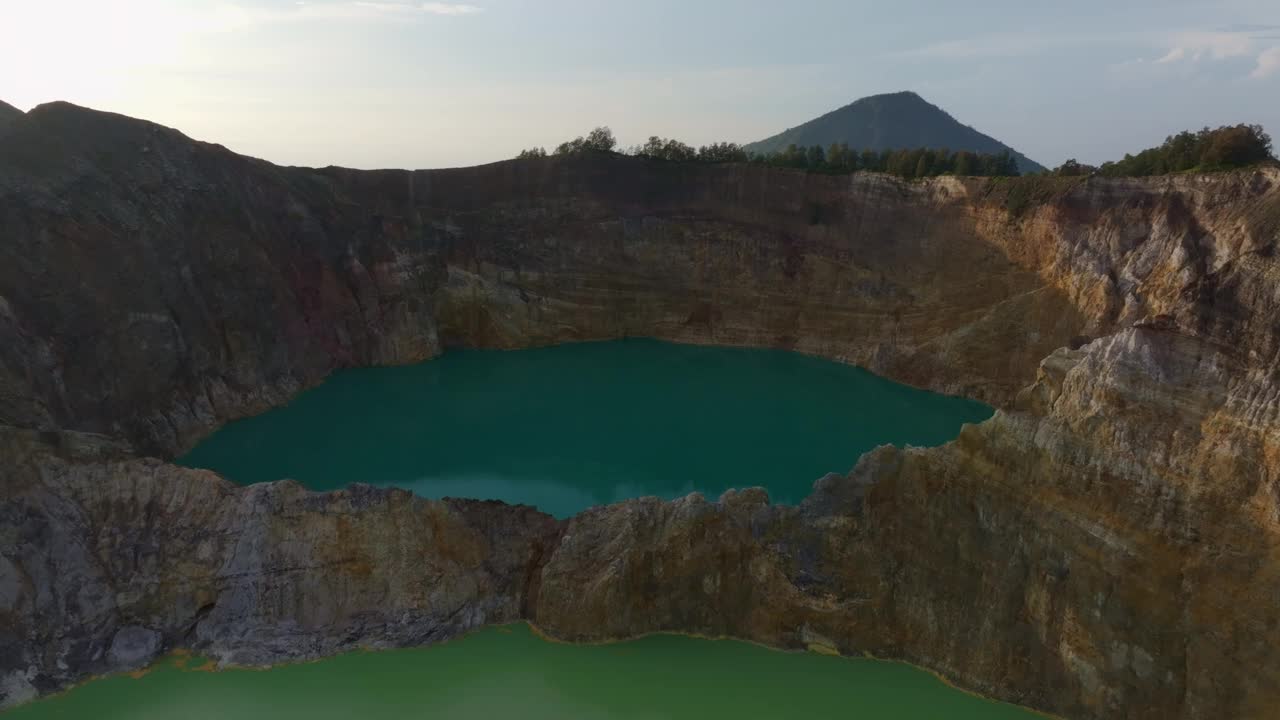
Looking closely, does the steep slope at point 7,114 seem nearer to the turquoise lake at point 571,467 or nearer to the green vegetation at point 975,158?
the turquoise lake at point 571,467

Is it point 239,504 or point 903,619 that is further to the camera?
point 239,504

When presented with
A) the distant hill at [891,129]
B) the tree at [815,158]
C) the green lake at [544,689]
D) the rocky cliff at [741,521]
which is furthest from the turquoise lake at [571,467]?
the distant hill at [891,129]

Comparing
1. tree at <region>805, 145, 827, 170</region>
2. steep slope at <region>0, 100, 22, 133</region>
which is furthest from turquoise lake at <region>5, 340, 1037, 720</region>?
steep slope at <region>0, 100, 22, 133</region>

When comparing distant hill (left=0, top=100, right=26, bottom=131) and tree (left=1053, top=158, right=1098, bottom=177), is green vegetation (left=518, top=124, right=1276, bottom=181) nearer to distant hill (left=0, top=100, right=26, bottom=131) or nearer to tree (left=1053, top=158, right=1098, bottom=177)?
tree (left=1053, top=158, right=1098, bottom=177)

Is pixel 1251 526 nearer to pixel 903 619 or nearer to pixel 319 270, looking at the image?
pixel 903 619

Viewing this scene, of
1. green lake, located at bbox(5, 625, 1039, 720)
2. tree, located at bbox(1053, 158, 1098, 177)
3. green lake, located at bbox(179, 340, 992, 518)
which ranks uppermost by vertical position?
tree, located at bbox(1053, 158, 1098, 177)

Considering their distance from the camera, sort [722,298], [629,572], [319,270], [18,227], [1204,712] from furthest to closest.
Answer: [722,298] < [319,270] < [18,227] < [629,572] < [1204,712]

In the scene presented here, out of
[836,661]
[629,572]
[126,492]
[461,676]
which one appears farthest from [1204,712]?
[126,492]
